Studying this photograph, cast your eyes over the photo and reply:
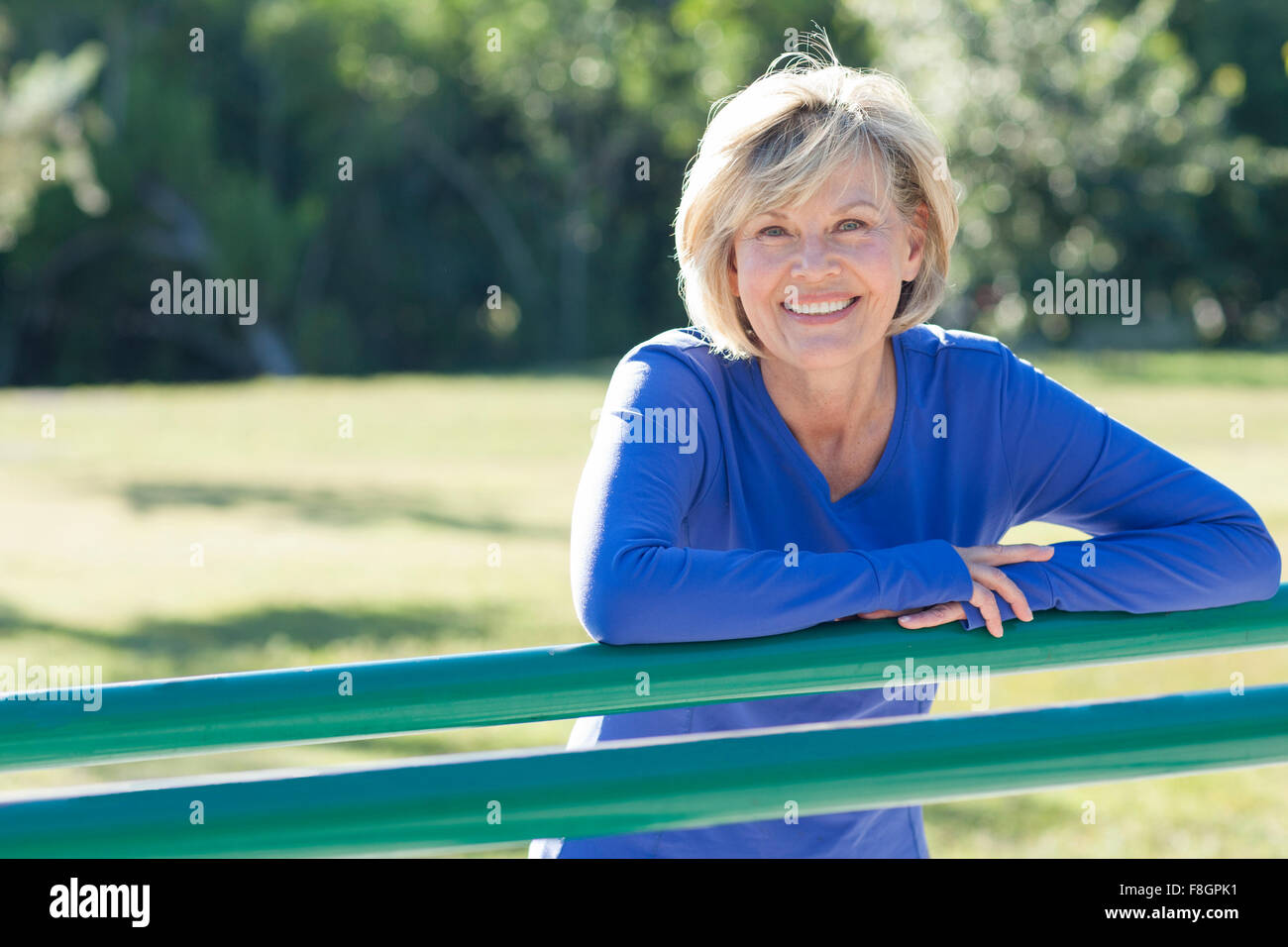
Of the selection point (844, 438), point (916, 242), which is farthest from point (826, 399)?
point (916, 242)

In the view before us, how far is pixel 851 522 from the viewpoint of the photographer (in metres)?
2.02

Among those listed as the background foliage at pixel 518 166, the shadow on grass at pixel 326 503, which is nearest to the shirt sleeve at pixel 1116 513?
the shadow on grass at pixel 326 503

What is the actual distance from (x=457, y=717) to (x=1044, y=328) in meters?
28.1

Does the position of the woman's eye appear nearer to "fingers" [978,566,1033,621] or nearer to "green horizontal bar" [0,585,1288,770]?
"fingers" [978,566,1033,621]

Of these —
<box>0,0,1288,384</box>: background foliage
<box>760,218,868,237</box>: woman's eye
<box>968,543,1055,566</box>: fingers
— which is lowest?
<box>968,543,1055,566</box>: fingers

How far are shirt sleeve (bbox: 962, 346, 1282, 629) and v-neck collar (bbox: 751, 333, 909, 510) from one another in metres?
0.15

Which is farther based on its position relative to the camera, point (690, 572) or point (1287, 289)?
point (1287, 289)

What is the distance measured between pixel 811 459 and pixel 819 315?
0.68 feet

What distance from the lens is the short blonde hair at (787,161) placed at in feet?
6.39

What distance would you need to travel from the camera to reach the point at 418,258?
29.3 meters

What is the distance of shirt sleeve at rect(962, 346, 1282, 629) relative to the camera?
1.80m

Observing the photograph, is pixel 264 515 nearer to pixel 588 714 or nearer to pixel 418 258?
pixel 588 714

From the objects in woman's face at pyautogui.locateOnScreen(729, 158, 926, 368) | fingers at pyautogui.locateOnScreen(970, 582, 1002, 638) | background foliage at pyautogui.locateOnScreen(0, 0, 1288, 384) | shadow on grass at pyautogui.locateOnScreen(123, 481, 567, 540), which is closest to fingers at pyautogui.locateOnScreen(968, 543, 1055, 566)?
fingers at pyautogui.locateOnScreen(970, 582, 1002, 638)

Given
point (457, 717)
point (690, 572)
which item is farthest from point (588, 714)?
point (690, 572)
